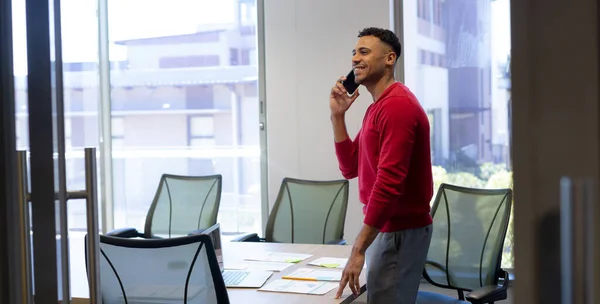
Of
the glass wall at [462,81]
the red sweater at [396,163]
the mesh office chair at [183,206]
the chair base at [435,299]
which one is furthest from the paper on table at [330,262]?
the glass wall at [462,81]

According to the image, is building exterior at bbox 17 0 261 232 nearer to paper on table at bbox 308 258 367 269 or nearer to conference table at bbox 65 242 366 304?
conference table at bbox 65 242 366 304

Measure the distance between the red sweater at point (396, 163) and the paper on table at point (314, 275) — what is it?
42cm

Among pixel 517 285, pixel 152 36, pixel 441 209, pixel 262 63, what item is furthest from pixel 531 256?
pixel 152 36

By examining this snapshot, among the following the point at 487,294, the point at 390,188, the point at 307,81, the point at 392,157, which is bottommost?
the point at 487,294

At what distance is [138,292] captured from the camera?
2307 mm

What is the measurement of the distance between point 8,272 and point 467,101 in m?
4.45

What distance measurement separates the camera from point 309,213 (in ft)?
14.0

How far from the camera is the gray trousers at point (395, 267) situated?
8.15 ft

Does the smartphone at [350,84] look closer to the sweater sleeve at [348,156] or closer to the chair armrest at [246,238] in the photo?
the sweater sleeve at [348,156]

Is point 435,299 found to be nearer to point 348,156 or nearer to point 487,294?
point 487,294

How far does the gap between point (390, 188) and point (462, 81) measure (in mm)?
3138

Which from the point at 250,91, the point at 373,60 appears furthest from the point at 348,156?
the point at 250,91

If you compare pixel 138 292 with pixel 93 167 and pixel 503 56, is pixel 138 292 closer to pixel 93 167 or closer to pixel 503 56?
pixel 93 167

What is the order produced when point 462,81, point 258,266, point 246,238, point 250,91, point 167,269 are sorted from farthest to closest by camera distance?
point 250,91 → point 462,81 → point 246,238 → point 258,266 → point 167,269
